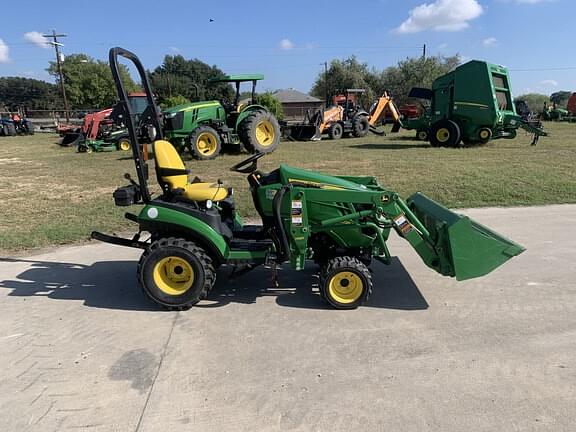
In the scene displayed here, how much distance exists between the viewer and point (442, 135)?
1448 cm

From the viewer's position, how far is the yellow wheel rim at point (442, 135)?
47.1ft

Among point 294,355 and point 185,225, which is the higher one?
point 185,225

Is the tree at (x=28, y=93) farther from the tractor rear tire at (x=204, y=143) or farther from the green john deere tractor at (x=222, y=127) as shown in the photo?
the tractor rear tire at (x=204, y=143)

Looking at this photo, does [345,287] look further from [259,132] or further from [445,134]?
[445,134]

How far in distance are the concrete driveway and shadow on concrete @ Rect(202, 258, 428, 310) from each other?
0.07 feet

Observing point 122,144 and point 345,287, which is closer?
point 345,287

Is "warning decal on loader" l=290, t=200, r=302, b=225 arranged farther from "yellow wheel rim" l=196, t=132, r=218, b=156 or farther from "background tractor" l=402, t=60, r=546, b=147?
"background tractor" l=402, t=60, r=546, b=147

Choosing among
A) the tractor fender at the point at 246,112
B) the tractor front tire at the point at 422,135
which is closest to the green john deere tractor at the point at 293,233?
the tractor fender at the point at 246,112

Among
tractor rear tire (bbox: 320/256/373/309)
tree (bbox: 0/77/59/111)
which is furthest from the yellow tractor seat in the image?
tree (bbox: 0/77/59/111)

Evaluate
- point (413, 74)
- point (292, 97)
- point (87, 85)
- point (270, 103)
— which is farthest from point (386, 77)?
point (87, 85)

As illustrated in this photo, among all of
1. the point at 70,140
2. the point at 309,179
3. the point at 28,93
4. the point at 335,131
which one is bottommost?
the point at 309,179

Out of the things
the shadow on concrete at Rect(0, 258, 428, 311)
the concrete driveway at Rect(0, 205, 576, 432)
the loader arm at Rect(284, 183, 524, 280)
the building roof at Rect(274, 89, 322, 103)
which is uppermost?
the building roof at Rect(274, 89, 322, 103)

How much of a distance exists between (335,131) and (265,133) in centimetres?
797

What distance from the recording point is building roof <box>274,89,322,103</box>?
59516 millimetres
